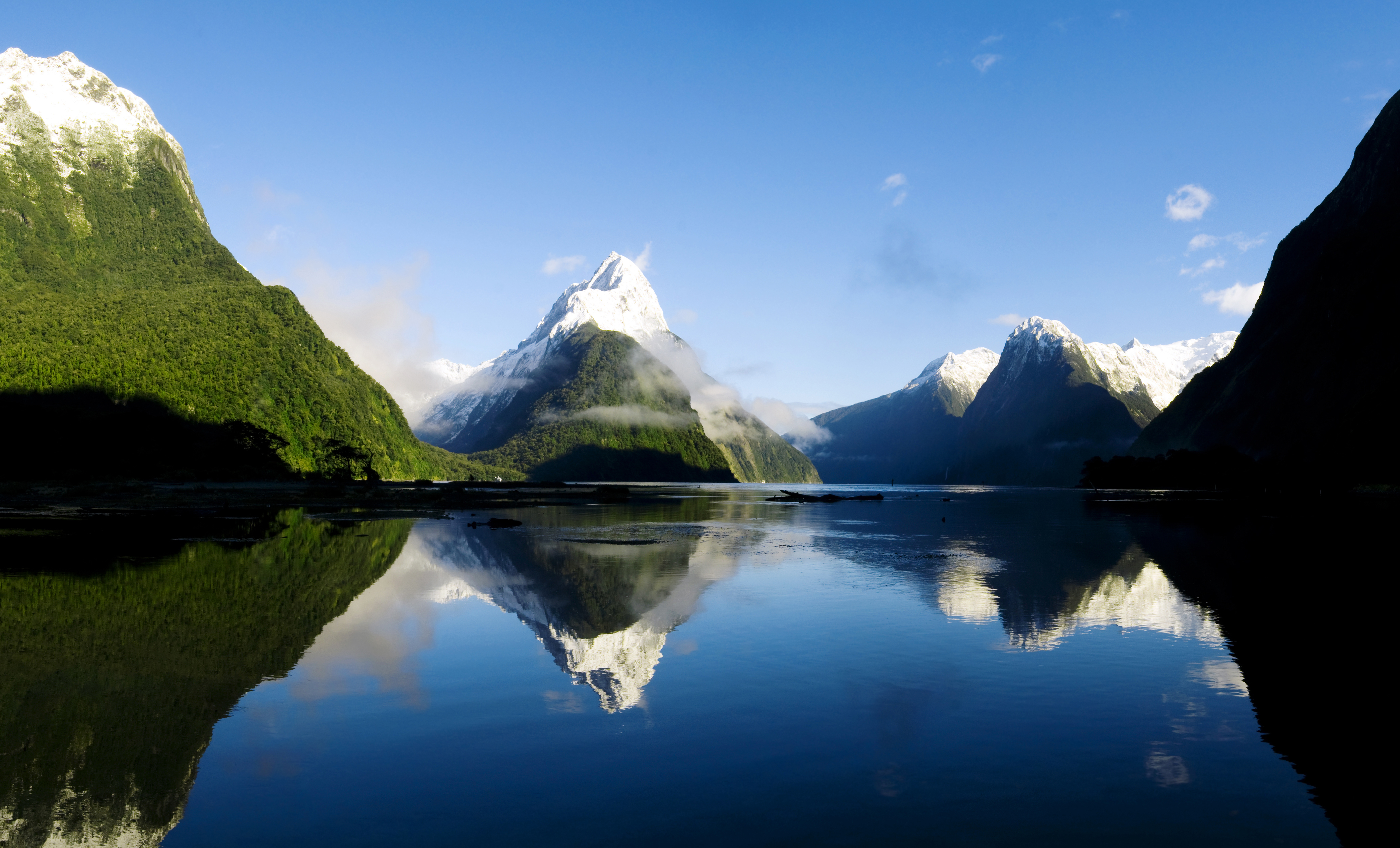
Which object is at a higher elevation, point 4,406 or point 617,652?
point 4,406

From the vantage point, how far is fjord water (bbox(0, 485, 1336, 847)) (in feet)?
43.1

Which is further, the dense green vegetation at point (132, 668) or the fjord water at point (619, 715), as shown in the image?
the dense green vegetation at point (132, 668)

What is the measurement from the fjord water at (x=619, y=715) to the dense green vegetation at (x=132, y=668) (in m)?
0.12

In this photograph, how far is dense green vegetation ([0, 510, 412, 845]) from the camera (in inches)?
550

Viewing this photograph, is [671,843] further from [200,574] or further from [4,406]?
[4,406]

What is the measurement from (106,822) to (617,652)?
48.0ft

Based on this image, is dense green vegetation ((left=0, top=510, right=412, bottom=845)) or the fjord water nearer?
the fjord water

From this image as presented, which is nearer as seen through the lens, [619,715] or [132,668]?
[619,715]

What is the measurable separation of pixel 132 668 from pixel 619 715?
15460mm

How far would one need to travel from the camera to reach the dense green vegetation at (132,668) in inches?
550

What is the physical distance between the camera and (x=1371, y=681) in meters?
22.7

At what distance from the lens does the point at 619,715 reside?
18891 mm

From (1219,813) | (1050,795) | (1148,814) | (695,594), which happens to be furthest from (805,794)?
(695,594)

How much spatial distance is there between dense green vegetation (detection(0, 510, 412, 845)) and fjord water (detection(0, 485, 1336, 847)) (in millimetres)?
119
